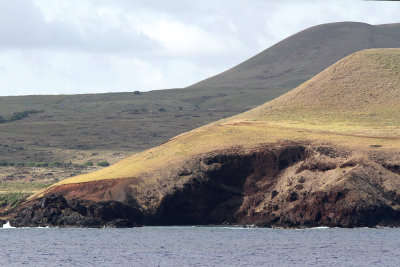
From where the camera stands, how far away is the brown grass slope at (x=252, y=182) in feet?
330

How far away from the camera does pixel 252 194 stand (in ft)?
359

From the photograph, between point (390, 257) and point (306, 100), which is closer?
point (390, 257)

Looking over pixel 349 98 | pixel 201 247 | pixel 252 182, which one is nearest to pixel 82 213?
pixel 252 182

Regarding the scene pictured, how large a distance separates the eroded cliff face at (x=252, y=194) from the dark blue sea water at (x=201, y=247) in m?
4.31

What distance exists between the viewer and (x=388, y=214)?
3890 inches

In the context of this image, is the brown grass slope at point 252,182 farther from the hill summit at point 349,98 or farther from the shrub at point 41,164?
the shrub at point 41,164

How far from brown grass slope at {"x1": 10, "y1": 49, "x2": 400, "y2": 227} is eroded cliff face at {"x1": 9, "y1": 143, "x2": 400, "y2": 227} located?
118 millimetres

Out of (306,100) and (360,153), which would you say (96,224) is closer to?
(360,153)

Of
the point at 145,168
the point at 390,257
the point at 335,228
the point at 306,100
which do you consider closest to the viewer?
the point at 390,257

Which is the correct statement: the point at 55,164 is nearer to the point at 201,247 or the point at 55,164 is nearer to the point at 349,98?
the point at 349,98

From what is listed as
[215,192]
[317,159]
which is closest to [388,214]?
[317,159]

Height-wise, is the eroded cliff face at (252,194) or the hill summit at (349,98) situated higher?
the hill summit at (349,98)

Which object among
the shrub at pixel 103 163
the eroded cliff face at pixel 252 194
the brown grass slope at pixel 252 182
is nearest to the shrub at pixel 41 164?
the shrub at pixel 103 163

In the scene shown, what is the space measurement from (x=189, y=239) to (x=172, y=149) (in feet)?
120
